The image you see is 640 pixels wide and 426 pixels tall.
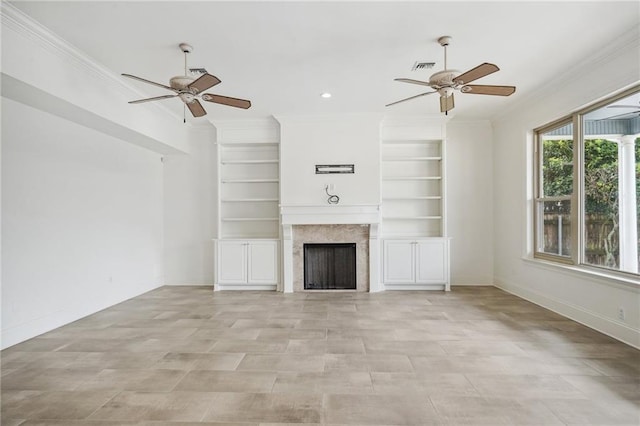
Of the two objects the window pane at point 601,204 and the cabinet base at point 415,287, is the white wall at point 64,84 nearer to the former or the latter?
the cabinet base at point 415,287

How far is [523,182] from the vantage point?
5207 mm

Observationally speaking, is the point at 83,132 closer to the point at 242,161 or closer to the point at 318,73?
the point at 242,161

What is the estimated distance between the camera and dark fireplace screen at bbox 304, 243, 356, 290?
19.5ft

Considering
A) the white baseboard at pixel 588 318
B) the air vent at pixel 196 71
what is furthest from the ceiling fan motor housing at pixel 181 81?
the white baseboard at pixel 588 318

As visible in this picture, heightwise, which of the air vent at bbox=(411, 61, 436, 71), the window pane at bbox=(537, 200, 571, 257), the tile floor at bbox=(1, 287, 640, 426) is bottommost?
the tile floor at bbox=(1, 287, 640, 426)

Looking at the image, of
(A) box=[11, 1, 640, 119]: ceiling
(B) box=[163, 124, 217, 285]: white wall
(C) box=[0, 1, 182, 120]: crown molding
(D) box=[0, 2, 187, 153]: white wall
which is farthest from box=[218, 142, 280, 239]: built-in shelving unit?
(C) box=[0, 1, 182, 120]: crown molding

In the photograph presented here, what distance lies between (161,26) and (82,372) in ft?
9.93

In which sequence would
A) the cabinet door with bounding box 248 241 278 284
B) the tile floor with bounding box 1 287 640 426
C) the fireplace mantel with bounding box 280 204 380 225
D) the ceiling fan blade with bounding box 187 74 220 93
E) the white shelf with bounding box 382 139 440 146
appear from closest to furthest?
the tile floor with bounding box 1 287 640 426
the ceiling fan blade with bounding box 187 74 220 93
the fireplace mantel with bounding box 280 204 380 225
the cabinet door with bounding box 248 241 278 284
the white shelf with bounding box 382 139 440 146

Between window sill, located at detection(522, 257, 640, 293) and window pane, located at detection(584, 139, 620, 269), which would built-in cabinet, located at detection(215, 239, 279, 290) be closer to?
window sill, located at detection(522, 257, 640, 293)

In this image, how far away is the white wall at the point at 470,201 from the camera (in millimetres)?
6207

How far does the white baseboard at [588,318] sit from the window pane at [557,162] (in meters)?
1.42

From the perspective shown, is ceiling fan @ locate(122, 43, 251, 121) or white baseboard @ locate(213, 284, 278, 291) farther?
white baseboard @ locate(213, 284, 278, 291)

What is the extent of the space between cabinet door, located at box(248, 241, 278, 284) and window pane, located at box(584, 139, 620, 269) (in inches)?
172

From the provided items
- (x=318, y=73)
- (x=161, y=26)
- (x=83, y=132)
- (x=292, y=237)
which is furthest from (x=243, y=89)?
(x=292, y=237)
